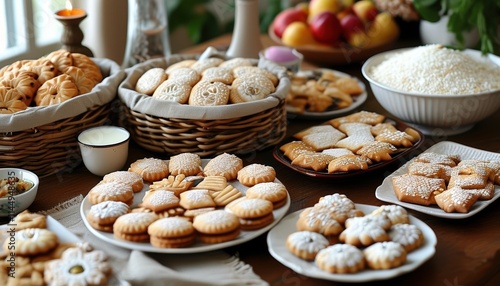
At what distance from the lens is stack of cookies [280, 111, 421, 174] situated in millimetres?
1245

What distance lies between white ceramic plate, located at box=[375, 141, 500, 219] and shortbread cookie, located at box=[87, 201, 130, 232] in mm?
445

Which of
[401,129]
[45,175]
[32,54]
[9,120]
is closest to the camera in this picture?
[9,120]

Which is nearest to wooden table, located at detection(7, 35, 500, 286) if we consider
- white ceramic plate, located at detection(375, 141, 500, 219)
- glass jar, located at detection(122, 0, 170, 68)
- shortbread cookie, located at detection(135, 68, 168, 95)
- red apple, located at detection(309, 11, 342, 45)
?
white ceramic plate, located at detection(375, 141, 500, 219)

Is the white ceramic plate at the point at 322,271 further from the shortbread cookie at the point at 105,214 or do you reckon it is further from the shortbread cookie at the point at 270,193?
the shortbread cookie at the point at 105,214

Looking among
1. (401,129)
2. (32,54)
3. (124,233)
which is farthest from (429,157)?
(32,54)

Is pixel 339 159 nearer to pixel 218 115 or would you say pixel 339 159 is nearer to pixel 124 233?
pixel 218 115

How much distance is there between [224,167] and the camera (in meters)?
1.20

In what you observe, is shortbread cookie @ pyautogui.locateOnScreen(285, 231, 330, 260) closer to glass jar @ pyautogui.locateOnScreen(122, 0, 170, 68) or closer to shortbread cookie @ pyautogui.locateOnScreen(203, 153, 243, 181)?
shortbread cookie @ pyautogui.locateOnScreen(203, 153, 243, 181)

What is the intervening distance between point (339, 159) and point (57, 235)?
1.71 ft

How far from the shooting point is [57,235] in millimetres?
1029

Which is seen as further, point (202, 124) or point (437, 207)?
point (202, 124)

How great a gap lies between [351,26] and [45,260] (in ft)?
3.85

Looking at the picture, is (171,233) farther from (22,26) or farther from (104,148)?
(22,26)

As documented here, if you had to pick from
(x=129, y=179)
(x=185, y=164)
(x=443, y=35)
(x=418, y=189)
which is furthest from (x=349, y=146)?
(x=443, y=35)
